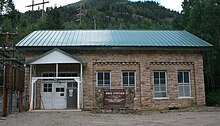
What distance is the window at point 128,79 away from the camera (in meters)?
24.4

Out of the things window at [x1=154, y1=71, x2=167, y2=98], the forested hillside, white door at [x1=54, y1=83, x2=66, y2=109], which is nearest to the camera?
white door at [x1=54, y1=83, x2=66, y2=109]

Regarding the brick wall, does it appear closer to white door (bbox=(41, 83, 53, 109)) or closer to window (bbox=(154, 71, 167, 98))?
window (bbox=(154, 71, 167, 98))

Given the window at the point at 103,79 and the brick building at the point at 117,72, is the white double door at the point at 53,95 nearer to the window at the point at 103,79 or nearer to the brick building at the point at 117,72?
the brick building at the point at 117,72

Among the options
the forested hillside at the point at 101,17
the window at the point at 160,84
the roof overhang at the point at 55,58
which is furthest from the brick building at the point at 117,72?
the forested hillside at the point at 101,17

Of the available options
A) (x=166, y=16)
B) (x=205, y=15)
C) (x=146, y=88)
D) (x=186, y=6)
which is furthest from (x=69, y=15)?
(x=146, y=88)

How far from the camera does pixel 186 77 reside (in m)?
25.2

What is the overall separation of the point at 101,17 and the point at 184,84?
2682 inches

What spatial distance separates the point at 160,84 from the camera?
81.0ft

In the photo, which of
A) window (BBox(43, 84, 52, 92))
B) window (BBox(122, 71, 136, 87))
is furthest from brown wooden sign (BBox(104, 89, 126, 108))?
window (BBox(43, 84, 52, 92))

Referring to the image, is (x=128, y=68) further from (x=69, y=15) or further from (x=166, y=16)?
(x=166, y=16)

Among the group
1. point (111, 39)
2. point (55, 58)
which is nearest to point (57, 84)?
point (55, 58)

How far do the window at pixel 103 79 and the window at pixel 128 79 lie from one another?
1.20 m

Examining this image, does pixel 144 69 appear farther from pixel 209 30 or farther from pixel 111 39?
pixel 209 30

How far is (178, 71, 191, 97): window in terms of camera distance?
24.8m
